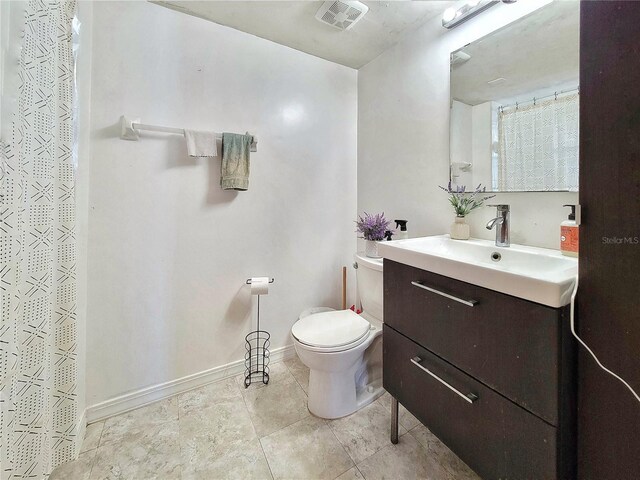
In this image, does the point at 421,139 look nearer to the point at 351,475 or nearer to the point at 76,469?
the point at 351,475

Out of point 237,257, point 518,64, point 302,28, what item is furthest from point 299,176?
point 518,64

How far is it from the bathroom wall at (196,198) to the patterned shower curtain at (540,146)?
1.09 metres

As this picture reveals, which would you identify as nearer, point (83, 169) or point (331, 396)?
point (83, 169)

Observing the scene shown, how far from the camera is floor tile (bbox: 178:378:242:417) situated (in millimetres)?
1482

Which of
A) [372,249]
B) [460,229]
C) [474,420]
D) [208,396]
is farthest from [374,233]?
[208,396]

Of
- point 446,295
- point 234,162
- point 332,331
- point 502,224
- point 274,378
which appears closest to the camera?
point 446,295

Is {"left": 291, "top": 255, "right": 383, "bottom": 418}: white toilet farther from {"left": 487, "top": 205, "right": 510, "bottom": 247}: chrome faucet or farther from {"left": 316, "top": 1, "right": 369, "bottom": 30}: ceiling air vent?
{"left": 316, "top": 1, "right": 369, "bottom": 30}: ceiling air vent

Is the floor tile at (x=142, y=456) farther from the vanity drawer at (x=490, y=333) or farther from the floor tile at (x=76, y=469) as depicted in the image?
the vanity drawer at (x=490, y=333)

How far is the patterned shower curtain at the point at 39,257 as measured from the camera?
726 mm

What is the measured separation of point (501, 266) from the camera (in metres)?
0.94

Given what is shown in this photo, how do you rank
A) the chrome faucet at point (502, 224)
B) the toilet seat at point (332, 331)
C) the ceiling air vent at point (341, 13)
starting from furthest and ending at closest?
the ceiling air vent at point (341, 13), the toilet seat at point (332, 331), the chrome faucet at point (502, 224)

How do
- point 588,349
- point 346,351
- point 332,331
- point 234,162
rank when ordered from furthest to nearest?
point 234,162 < point 332,331 < point 346,351 < point 588,349

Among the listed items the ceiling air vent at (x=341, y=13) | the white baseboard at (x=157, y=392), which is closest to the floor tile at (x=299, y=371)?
the white baseboard at (x=157, y=392)

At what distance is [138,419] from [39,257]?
3.29 ft
